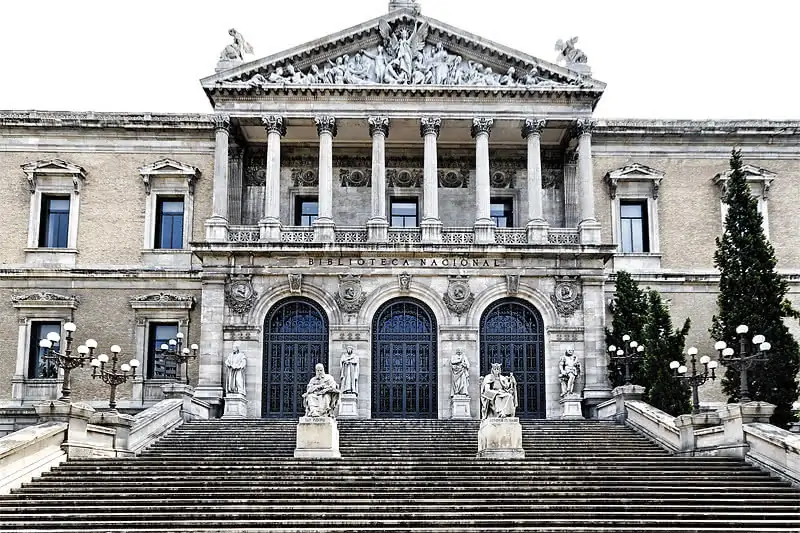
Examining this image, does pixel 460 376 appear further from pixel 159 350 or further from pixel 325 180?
pixel 159 350

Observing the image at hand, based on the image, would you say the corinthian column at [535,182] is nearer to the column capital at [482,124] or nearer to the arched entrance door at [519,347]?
the column capital at [482,124]

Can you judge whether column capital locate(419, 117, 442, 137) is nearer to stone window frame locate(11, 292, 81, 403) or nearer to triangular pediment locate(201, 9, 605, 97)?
triangular pediment locate(201, 9, 605, 97)

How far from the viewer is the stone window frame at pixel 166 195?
128 feet

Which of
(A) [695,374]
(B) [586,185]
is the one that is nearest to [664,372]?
(A) [695,374]

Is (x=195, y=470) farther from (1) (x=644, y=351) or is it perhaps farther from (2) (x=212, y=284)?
(1) (x=644, y=351)

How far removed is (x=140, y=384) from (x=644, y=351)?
59.2 feet

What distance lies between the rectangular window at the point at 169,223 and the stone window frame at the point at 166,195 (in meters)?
0.19

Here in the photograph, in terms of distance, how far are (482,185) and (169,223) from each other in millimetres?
12360

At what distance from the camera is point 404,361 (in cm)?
Answer: 3566

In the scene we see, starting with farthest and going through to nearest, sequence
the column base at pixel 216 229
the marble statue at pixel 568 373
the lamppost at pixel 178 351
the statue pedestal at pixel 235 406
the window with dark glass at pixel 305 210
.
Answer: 1. the window with dark glass at pixel 305 210
2. the column base at pixel 216 229
3. the marble statue at pixel 568 373
4. the statue pedestal at pixel 235 406
5. the lamppost at pixel 178 351

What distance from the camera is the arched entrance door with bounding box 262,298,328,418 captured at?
35.2m

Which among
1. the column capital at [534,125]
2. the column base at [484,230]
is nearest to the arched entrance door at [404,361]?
the column base at [484,230]

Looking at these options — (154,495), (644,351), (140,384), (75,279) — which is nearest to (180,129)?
(75,279)

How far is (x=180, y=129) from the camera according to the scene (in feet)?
131
